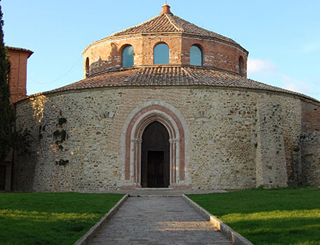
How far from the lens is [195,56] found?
2812cm

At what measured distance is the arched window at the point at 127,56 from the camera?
28.1 m

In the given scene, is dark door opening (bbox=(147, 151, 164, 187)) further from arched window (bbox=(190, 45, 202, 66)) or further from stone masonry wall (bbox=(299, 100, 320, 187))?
stone masonry wall (bbox=(299, 100, 320, 187))

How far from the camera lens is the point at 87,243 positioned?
787cm

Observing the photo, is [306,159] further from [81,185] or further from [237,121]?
[81,185]

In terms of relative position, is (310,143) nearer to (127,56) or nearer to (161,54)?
(161,54)

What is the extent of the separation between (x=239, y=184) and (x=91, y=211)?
12641 millimetres

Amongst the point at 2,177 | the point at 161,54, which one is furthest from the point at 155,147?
the point at 2,177

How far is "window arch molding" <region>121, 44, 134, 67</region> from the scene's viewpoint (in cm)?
2811

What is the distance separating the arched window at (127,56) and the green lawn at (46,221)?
51.6ft

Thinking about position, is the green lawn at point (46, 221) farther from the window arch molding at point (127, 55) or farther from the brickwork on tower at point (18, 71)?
the brickwork on tower at point (18, 71)

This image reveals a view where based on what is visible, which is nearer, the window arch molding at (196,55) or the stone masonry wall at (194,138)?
the stone masonry wall at (194,138)

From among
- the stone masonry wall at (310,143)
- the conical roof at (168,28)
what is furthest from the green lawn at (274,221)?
the conical roof at (168,28)

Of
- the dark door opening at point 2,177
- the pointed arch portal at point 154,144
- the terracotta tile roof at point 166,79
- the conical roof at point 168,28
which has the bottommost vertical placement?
the dark door opening at point 2,177

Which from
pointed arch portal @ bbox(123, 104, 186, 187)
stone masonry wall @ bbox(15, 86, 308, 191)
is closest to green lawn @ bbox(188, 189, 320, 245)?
stone masonry wall @ bbox(15, 86, 308, 191)
